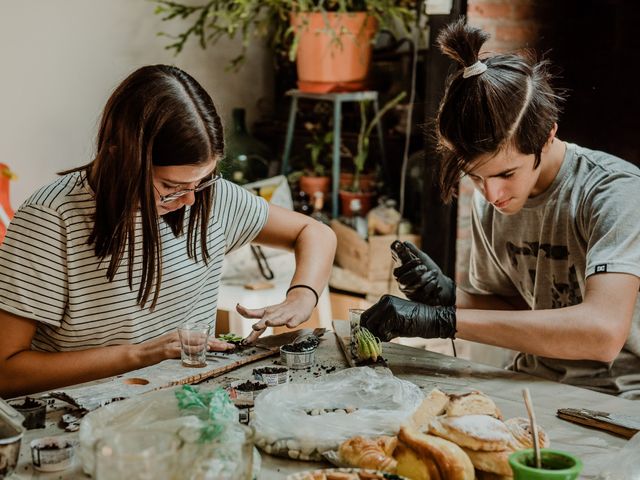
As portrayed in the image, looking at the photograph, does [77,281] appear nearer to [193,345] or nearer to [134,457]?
[193,345]

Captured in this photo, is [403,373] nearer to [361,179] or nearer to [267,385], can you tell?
[267,385]

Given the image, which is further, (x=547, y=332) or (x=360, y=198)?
(x=360, y=198)

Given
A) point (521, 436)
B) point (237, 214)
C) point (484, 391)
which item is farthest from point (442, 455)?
point (237, 214)

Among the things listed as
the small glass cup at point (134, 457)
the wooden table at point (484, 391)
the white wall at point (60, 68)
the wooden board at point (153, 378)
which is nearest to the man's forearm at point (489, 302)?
the wooden table at point (484, 391)

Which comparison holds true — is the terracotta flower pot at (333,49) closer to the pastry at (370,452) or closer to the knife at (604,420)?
the knife at (604,420)

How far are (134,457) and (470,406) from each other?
68 centimetres

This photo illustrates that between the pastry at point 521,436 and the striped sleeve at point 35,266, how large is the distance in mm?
1109

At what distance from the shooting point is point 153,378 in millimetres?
1913

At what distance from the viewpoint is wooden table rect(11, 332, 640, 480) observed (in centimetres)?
156

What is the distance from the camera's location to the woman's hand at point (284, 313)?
219 cm

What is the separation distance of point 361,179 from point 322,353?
2.52 metres

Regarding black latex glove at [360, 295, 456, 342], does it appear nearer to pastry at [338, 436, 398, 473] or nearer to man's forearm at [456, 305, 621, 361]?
man's forearm at [456, 305, 621, 361]

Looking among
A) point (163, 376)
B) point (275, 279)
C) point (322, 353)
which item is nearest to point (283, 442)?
point (163, 376)

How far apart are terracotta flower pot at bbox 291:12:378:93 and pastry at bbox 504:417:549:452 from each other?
3.00m
